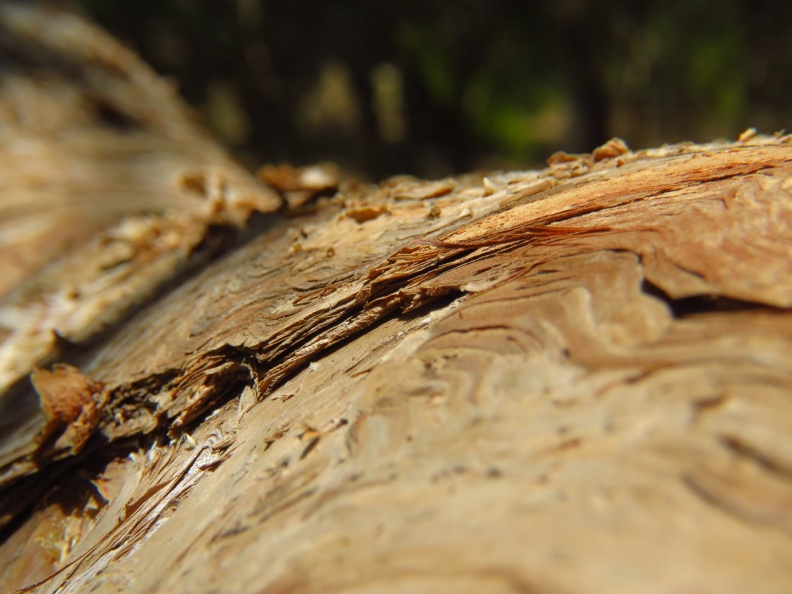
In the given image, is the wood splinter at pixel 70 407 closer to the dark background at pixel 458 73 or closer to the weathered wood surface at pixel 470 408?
the weathered wood surface at pixel 470 408

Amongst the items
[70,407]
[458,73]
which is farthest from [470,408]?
[458,73]

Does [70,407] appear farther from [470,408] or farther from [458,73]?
[458,73]

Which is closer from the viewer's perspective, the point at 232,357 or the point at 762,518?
the point at 762,518

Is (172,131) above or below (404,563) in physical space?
above

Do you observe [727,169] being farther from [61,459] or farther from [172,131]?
[172,131]

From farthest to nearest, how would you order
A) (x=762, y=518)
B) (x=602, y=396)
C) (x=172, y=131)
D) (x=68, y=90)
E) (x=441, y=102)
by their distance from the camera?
(x=441, y=102) → (x=172, y=131) → (x=68, y=90) → (x=602, y=396) → (x=762, y=518)

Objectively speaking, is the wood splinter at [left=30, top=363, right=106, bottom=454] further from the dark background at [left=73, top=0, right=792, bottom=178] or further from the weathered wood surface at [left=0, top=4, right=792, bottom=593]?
the dark background at [left=73, top=0, right=792, bottom=178]

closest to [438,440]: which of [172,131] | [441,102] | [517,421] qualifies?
[517,421]
